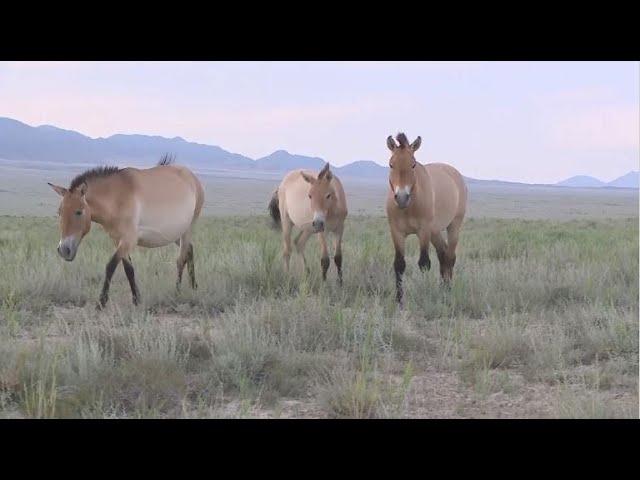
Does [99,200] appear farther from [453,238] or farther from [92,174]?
[453,238]

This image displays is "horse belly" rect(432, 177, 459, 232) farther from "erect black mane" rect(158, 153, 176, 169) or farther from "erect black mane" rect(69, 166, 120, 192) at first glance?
"erect black mane" rect(69, 166, 120, 192)

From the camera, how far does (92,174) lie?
25.1ft

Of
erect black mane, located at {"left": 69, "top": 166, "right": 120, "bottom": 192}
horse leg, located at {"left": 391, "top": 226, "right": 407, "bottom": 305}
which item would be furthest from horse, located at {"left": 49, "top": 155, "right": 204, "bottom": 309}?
horse leg, located at {"left": 391, "top": 226, "right": 407, "bottom": 305}

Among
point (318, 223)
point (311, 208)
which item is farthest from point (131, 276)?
point (311, 208)

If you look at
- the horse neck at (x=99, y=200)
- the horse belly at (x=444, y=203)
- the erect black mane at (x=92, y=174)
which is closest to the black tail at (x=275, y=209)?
the horse belly at (x=444, y=203)

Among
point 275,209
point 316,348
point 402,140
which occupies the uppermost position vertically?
point 402,140

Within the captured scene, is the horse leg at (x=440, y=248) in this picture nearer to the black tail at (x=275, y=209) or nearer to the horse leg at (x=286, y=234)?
the horse leg at (x=286, y=234)

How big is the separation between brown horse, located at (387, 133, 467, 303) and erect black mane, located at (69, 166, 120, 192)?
3.75 meters

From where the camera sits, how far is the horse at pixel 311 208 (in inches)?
359

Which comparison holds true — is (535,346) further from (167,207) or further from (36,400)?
(167,207)

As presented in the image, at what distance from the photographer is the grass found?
4598 millimetres

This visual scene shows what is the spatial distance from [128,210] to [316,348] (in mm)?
3410
